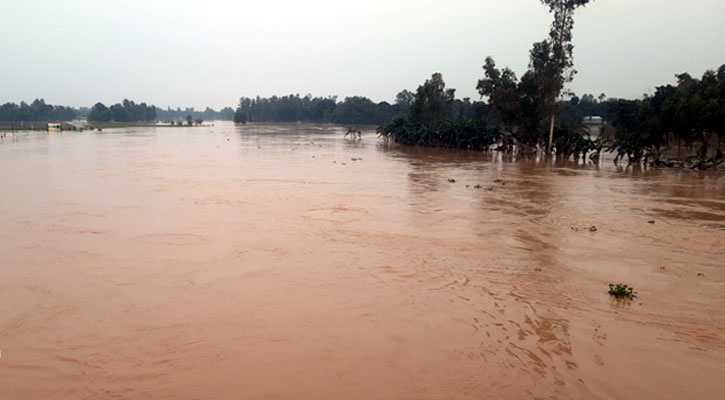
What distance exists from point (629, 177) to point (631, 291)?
55.9ft

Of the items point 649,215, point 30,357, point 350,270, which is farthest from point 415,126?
point 30,357

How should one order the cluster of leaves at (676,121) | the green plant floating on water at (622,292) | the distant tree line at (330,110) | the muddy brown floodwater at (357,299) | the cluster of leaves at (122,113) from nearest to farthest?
the muddy brown floodwater at (357,299), the green plant floating on water at (622,292), the cluster of leaves at (676,121), the distant tree line at (330,110), the cluster of leaves at (122,113)

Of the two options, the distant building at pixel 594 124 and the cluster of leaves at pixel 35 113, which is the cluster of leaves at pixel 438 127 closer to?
the distant building at pixel 594 124

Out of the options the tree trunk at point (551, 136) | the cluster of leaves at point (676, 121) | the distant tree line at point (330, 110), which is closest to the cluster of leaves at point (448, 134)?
the tree trunk at point (551, 136)

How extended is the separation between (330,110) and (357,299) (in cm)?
12204

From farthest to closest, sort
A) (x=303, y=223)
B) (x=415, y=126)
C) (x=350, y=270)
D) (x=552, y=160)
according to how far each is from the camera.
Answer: (x=415, y=126), (x=552, y=160), (x=303, y=223), (x=350, y=270)

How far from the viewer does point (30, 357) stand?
504cm

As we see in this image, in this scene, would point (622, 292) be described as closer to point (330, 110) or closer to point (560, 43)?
point (560, 43)

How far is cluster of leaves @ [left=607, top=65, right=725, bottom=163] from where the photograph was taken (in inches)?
888

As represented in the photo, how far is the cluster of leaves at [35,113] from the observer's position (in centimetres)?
10650

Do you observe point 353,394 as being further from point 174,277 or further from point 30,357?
point 174,277

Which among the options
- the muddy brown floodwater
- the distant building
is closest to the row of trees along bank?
the muddy brown floodwater

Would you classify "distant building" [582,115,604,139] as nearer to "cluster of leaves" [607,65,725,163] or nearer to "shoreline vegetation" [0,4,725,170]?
"shoreline vegetation" [0,4,725,170]

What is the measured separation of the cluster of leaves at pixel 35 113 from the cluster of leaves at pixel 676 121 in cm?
11697
